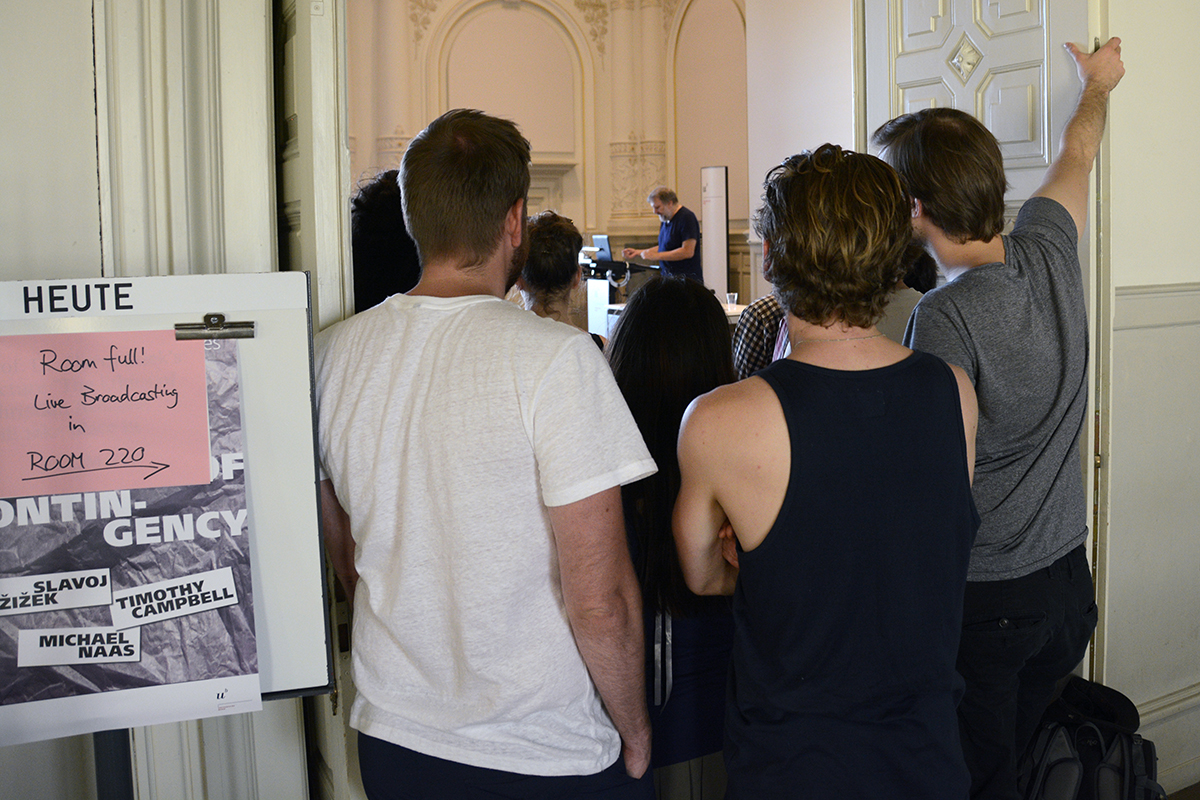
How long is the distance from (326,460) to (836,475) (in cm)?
77

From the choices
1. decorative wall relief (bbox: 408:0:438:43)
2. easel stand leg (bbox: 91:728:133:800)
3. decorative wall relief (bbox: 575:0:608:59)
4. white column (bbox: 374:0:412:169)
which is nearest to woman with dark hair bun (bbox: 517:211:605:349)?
easel stand leg (bbox: 91:728:133:800)

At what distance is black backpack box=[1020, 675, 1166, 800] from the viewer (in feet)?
7.50

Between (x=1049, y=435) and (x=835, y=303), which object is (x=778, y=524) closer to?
(x=835, y=303)

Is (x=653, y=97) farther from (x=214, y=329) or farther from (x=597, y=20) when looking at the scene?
(x=214, y=329)

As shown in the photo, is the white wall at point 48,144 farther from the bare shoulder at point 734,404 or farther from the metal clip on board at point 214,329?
the bare shoulder at point 734,404

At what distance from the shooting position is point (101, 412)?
1.40 meters

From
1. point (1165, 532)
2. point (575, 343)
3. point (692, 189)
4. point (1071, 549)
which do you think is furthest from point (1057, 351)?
point (692, 189)

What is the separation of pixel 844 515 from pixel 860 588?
10cm

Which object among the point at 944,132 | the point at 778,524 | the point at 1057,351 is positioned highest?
the point at 944,132

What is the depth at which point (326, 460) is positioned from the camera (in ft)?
4.99

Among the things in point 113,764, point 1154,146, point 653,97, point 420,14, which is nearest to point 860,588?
point 113,764

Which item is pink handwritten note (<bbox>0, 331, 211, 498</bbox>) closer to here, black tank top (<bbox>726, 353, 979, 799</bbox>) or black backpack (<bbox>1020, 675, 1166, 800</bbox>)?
black tank top (<bbox>726, 353, 979, 799</bbox>)

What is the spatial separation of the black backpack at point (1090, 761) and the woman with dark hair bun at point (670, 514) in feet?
3.22

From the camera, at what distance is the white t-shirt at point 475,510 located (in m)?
1.31
